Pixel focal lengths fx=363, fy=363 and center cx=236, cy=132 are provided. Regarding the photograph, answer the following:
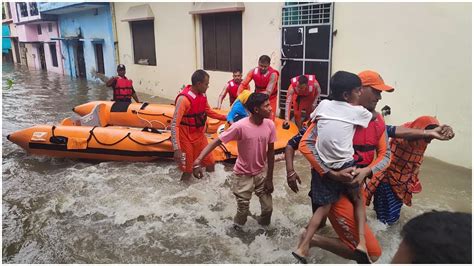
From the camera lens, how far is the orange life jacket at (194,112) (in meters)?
3.86

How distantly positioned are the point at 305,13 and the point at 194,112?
12.2ft

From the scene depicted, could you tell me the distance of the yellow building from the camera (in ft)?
15.5

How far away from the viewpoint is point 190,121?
4.00 metres

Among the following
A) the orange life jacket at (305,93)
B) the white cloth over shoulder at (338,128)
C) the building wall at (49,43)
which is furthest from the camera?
the building wall at (49,43)

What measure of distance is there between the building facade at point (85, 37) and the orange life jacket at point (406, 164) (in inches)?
477

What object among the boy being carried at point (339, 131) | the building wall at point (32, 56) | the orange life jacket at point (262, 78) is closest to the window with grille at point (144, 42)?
the orange life jacket at point (262, 78)

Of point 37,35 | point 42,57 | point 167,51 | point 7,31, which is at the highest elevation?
point 7,31

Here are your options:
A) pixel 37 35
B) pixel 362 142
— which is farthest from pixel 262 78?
pixel 37 35

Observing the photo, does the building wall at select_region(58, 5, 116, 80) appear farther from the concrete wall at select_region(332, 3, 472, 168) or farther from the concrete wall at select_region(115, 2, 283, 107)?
the concrete wall at select_region(332, 3, 472, 168)

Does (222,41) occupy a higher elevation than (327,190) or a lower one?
higher

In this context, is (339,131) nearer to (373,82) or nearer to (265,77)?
(373,82)

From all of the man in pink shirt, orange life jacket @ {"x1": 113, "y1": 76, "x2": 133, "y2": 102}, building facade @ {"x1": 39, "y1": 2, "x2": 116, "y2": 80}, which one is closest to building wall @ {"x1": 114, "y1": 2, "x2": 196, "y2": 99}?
building facade @ {"x1": 39, "y1": 2, "x2": 116, "y2": 80}

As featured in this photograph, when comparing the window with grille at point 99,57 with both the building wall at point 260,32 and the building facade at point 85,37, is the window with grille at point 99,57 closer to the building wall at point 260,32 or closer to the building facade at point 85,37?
the building facade at point 85,37

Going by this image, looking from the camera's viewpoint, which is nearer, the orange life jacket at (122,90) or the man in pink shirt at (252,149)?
the man in pink shirt at (252,149)
